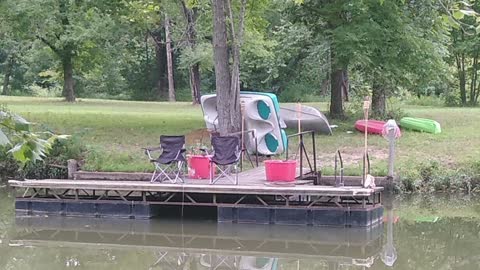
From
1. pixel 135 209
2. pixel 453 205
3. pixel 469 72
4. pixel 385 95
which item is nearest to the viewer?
pixel 135 209

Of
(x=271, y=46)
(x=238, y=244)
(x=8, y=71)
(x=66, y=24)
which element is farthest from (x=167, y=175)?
(x=8, y=71)

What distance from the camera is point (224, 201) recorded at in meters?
10.6

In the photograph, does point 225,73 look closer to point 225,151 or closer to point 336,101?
point 225,151

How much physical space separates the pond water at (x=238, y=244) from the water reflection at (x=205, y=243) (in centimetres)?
1

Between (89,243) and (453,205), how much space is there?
236 inches

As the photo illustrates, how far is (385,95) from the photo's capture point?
60.3 ft

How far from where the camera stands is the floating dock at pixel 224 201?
966 cm

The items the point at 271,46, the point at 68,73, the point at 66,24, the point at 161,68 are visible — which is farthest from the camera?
the point at 161,68

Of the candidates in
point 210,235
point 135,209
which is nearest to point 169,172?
point 135,209

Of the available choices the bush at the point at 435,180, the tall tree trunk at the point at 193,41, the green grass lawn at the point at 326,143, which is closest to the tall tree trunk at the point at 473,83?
the green grass lawn at the point at 326,143

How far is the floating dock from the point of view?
31.7 feet

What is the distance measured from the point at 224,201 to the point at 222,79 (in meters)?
3.22

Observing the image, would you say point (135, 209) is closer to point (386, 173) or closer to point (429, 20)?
point (386, 173)

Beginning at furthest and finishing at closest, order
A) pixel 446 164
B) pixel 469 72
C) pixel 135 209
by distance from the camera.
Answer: pixel 469 72, pixel 446 164, pixel 135 209
